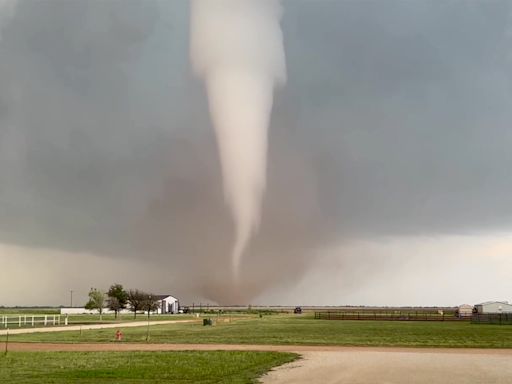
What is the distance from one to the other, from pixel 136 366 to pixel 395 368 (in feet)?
41.6

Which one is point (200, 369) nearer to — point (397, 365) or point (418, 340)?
point (397, 365)

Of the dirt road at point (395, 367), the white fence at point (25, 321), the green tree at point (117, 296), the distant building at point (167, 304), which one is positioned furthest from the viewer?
the distant building at point (167, 304)

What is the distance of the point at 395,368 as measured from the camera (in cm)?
2773

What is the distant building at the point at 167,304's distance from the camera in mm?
168125

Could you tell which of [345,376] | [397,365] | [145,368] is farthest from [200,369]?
[397,365]

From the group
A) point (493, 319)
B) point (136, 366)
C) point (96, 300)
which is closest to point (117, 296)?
point (96, 300)

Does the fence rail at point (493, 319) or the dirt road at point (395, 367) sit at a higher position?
the dirt road at point (395, 367)

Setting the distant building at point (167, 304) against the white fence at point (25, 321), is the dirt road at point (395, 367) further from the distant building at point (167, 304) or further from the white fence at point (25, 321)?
the distant building at point (167, 304)

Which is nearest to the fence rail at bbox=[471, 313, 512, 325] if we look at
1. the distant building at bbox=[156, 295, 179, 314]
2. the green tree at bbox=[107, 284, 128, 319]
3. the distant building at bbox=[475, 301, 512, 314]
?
the distant building at bbox=[475, 301, 512, 314]

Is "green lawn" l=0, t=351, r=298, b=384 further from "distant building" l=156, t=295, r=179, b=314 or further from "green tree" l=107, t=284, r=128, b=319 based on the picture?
"distant building" l=156, t=295, r=179, b=314

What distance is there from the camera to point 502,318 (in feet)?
303

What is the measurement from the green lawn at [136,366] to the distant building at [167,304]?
430 feet

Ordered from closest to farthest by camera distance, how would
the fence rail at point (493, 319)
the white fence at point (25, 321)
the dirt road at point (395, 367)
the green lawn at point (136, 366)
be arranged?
the green lawn at point (136, 366) → the dirt road at point (395, 367) → the white fence at point (25, 321) → the fence rail at point (493, 319)

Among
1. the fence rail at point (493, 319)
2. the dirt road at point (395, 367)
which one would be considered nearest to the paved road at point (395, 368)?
the dirt road at point (395, 367)
